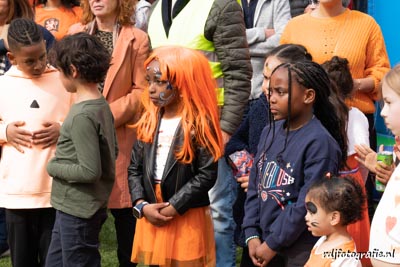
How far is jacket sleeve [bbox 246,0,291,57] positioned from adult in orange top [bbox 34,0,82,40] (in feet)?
4.12

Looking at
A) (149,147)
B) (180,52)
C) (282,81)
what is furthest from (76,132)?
(282,81)

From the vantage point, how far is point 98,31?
17.7ft

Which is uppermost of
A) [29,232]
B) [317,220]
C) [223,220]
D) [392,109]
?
[392,109]

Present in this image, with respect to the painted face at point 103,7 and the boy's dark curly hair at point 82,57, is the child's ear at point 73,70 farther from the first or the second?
the painted face at point 103,7

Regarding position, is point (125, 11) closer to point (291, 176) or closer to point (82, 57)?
point (82, 57)

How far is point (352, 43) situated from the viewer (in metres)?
5.12

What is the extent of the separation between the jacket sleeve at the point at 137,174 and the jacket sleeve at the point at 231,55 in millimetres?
611

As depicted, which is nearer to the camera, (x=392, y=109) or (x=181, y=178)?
(x=392, y=109)

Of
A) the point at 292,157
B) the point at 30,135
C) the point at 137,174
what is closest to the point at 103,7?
the point at 30,135

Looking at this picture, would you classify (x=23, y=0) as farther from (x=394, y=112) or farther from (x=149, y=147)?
(x=394, y=112)

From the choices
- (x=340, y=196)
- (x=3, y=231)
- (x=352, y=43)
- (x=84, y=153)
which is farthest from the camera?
(x=3, y=231)

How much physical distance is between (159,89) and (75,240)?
2.93 feet

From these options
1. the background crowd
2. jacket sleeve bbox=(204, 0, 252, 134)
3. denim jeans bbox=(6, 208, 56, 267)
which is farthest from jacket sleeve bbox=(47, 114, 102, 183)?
jacket sleeve bbox=(204, 0, 252, 134)

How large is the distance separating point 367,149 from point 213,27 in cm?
128
